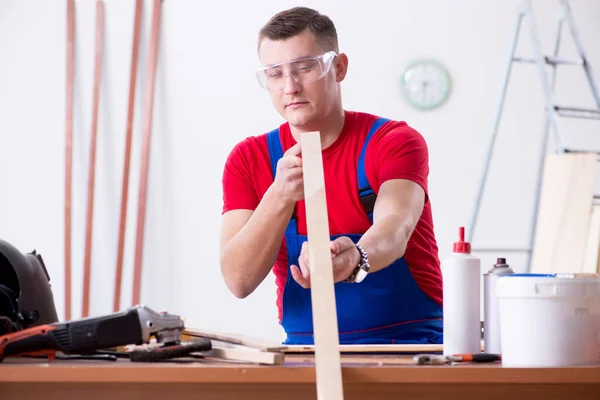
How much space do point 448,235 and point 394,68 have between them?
964 mm

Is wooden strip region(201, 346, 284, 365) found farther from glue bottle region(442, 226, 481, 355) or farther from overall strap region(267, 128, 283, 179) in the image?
overall strap region(267, 128, 283, 179)

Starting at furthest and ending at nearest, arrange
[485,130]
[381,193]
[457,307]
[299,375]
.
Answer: [485,130], [381,193], [457,307], [299,375]

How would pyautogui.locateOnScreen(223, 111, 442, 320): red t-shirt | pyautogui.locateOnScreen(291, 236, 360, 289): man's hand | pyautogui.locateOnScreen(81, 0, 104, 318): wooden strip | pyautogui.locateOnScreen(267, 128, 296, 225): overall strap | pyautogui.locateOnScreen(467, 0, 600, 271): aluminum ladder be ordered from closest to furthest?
1. pyautogui.locateOnScreen(291, 236, 360, 289): man's hand
2. pyautogui.locateOnScreen(223, 111, 442, 320): red t-shirt
3. pyautogui.locateOnScreen(267, 128, 296, 225): overall strap
4. pyautogui.locateOnScreen(467, 0, 600, 271): aluminum ladder
5. pyautogui.locateOnScreen(81, 0, 104, 318): wooden strip

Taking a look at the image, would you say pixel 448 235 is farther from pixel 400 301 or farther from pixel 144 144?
pixel 400 301

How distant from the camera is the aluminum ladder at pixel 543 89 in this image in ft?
13.1

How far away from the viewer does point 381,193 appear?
6.40 feet

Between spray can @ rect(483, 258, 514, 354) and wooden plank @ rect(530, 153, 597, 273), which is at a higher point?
wooden plank @ rect(530, 153, 597, 273)

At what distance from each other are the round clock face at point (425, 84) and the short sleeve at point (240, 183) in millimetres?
2566

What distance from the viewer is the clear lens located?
74.5 inches

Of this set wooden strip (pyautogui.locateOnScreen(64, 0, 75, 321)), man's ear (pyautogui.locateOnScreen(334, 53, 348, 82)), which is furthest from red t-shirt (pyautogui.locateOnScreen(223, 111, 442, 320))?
wooden strip (pyautogui.locateOnScreen(64, 0, 75, 321))

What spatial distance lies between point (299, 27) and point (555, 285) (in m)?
0.99

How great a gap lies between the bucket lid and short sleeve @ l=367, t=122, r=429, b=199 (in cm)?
76

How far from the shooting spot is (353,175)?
205 cm

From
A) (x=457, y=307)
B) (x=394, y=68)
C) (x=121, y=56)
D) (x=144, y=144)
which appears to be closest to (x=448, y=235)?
(x=394, y=68)
